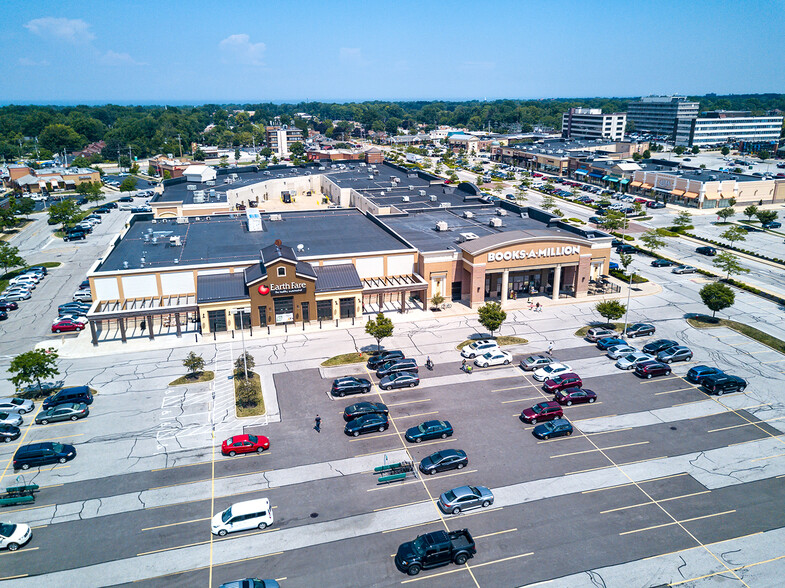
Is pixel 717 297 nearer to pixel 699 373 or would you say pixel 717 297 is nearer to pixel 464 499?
pixel 699 373

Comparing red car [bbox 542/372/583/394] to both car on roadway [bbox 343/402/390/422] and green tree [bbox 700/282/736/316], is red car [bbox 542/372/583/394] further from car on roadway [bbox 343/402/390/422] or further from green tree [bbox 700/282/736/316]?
green tree [bbox 700/282/736/316]

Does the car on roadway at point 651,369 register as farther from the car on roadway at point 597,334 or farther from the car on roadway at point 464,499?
the car on roadway at point 464,499

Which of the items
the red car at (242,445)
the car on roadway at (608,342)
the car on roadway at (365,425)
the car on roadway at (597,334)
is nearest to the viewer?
the red car at (242,445)

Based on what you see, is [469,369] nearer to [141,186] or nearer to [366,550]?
[366,550]

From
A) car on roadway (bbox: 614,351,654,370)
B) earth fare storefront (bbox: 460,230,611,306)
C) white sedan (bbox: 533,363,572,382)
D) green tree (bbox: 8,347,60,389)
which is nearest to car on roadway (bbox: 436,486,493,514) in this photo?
white sedan (bbox: 533,363,572,382)

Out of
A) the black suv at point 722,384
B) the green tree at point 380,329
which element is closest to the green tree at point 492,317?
the green tree at point 380,329
